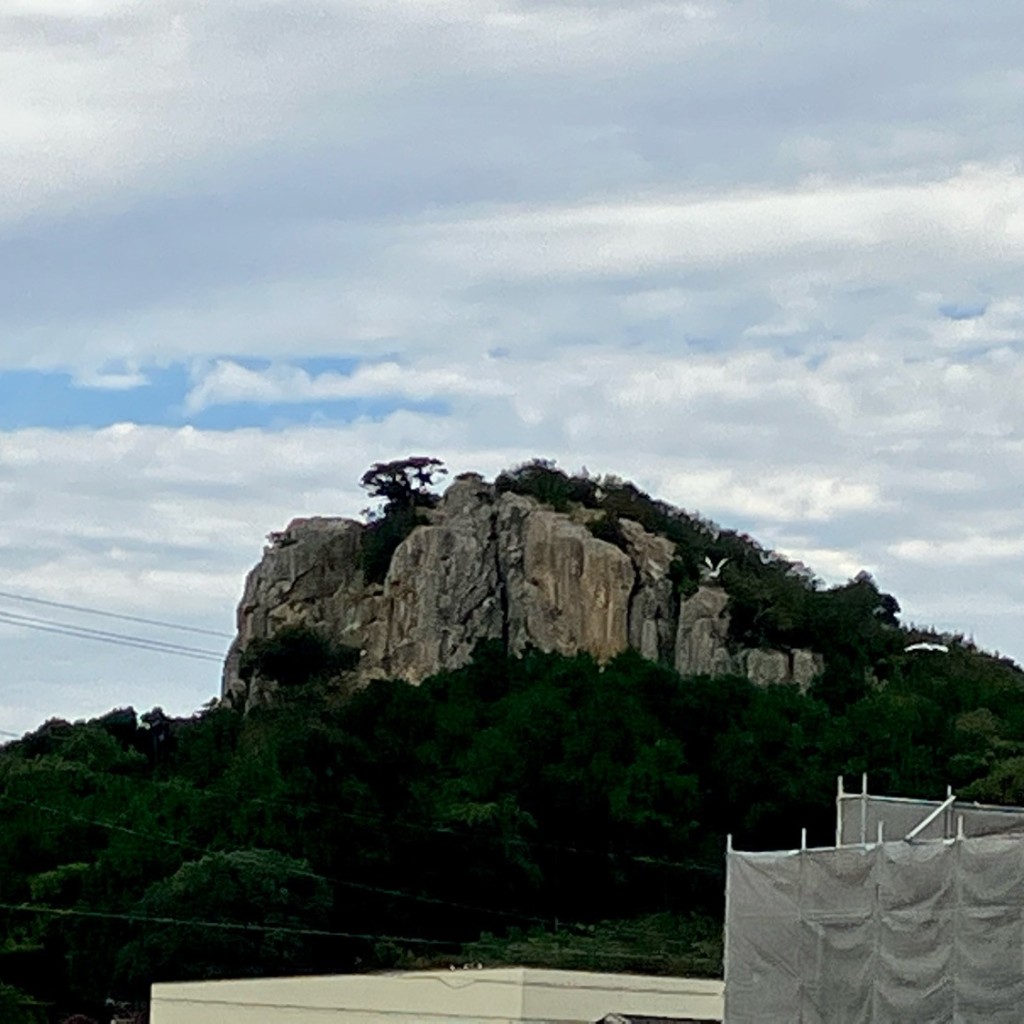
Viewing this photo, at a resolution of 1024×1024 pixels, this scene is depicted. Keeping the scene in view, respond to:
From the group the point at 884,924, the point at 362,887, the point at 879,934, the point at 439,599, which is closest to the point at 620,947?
the point at 362,887

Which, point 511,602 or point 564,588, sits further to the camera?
point 511,602

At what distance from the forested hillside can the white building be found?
437 inches

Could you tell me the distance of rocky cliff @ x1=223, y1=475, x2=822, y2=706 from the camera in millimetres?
107500

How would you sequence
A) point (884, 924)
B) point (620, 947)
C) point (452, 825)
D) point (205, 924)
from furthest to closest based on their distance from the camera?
point (452, 825) < point (205, 924) < point (620, 947) < point (884, 924)

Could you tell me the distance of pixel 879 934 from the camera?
31.8 metres

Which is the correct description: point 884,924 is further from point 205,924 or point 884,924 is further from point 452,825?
point 452,825

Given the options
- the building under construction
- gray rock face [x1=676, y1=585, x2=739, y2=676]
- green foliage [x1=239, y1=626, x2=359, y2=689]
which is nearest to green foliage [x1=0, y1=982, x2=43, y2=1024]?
A: gray rock face [x1=676, y1=585, x2=739, y2=676]

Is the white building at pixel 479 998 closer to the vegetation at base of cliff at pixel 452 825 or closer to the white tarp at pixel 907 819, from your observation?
the vegetation at base of cliff at pixel 452 825

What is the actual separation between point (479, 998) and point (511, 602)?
201 ft

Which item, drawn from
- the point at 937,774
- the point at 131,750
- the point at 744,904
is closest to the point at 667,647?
the point at 131,750

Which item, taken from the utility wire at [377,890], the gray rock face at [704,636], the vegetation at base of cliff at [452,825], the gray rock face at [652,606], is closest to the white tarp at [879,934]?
the vegetation at base of cliff at [452,825]

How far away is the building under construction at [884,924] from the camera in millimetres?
29984

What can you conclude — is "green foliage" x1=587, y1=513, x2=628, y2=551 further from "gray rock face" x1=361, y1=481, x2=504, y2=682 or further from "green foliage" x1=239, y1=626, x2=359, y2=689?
"green foliage" x1=239, y1=626, x2=359, y2=689

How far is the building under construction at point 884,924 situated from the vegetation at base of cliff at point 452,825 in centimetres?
3075
